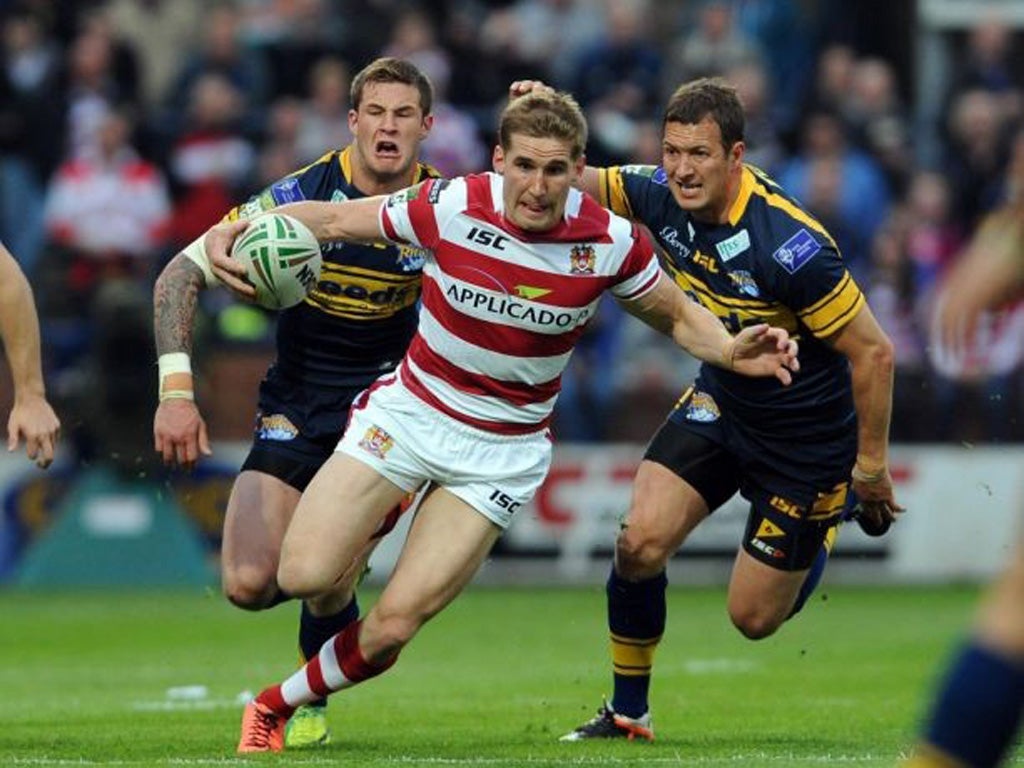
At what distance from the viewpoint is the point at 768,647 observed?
15086 mm

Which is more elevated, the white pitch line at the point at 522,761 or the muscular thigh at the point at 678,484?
the muscular thigh at the point at 678,484

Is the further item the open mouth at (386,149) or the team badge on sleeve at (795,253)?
the open mouth at (386,149)

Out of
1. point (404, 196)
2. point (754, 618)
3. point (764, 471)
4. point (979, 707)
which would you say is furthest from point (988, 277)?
point (754, 618)

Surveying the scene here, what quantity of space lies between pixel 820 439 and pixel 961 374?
8.46m

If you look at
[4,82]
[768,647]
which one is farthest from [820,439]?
[4,82]

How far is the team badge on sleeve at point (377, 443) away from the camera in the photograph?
901 cm

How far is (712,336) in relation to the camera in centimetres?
903

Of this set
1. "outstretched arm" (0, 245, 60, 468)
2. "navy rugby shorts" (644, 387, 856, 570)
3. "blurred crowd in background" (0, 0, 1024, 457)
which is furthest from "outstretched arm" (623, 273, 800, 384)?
"blurred crowd in background" (0, 0, 1024, 457)

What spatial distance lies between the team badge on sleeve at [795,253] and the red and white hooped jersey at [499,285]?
69 cm

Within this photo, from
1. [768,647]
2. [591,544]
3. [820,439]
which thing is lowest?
[591,544]

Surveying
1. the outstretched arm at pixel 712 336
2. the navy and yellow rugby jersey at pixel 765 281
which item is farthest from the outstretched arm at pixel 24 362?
the navy and yellow rugby jersey at pixel 765 281

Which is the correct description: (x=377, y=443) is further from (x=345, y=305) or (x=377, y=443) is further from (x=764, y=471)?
(x=764, y=471)

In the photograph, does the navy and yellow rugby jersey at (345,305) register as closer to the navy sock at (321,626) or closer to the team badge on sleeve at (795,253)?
the navy sock at (321,626)

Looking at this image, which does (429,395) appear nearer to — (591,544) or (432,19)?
(591,544)
